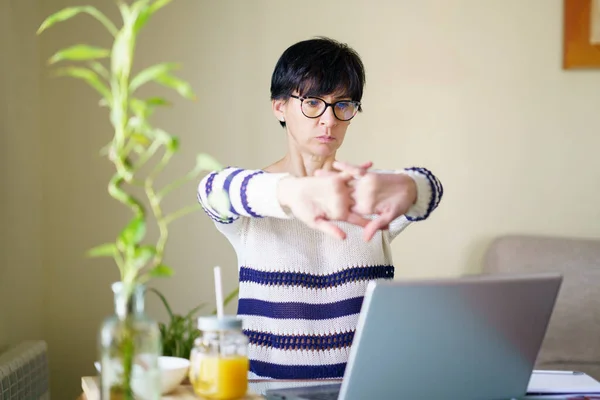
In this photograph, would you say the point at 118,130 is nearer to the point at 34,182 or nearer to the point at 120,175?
the point at 120,175

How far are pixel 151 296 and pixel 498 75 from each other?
60.2 inches

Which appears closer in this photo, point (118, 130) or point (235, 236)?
point (118, 130)

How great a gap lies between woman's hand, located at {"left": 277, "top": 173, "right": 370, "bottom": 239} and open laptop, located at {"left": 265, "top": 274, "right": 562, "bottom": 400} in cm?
14

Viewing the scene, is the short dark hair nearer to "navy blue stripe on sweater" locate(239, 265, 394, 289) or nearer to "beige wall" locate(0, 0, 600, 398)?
"navy blue stripe on sweater" locate(239, 265, 394, 289)

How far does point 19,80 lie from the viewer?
2.34 metres

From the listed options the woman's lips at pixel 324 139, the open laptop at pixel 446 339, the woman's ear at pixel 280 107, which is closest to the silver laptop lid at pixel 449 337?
the open laptop at pixel 446 339

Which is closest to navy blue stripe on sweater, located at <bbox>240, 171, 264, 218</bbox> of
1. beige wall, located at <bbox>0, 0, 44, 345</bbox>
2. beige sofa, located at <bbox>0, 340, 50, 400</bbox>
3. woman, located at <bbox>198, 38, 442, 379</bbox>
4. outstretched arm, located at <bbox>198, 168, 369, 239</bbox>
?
outstretched arm, located at <bbox>198, 168, 369, 239</bbox>

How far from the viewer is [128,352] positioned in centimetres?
85

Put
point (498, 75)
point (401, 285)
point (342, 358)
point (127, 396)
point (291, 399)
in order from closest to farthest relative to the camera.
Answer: point (127, 396)
point (401, 285)
point (291, 399)
point (342, 358)
point (498, 75)

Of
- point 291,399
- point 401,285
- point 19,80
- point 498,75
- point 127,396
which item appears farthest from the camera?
point 498,75

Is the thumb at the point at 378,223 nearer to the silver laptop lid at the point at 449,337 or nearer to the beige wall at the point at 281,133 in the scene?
the silver laptop lid at the point at 449,337

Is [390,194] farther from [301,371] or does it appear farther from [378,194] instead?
[301,371]

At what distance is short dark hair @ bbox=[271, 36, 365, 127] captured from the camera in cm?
172

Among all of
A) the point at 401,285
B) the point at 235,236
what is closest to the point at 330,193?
the point at 401,285
